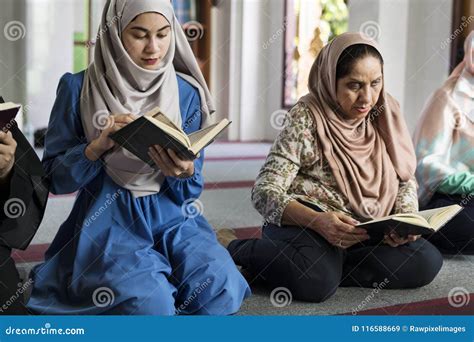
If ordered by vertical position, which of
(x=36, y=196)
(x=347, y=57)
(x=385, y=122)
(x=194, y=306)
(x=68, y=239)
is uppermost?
(x=347, y=57)

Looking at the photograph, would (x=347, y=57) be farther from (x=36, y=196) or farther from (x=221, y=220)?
(x=221, y=220)

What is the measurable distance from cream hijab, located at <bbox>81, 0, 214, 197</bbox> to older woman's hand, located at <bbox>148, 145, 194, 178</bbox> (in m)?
0.15

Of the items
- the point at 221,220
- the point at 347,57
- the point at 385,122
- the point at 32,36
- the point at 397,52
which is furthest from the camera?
the point at 32,36

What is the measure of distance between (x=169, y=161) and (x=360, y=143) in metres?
0.76

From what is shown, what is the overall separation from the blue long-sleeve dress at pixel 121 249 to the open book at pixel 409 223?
386mm

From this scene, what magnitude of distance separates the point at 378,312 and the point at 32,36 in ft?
18.1

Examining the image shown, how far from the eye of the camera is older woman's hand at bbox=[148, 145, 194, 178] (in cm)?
155

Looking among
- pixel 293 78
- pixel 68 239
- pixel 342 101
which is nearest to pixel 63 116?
pixel 68 239

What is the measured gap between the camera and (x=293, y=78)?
7777mm

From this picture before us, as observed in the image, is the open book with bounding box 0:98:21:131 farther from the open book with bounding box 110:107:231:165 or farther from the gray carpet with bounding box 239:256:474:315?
the gray carpet with bounding box 239:256:474:315

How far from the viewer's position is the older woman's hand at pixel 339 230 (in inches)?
72.4

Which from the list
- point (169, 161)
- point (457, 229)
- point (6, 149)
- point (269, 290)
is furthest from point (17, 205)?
point (457, 229)

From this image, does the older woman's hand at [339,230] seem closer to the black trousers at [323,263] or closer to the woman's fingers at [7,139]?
the black trousers at [323,263]

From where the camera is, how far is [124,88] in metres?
1.71
